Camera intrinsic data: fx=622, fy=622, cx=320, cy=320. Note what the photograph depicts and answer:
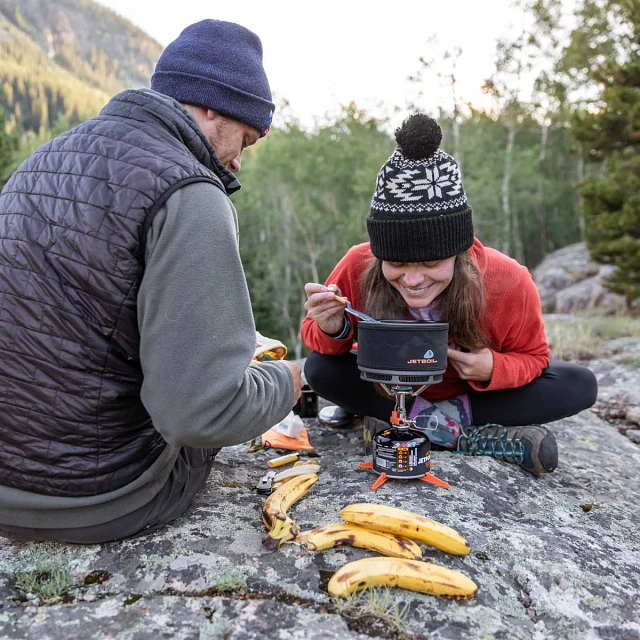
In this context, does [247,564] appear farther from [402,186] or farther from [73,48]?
[73,48]

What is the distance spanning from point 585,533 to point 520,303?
44.1 inches

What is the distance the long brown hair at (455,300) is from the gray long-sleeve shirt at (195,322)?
1.38 metres

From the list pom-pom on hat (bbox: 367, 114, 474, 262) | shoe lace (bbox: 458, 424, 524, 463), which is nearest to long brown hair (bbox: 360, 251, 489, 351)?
pom-pom on hat (bbox: 367, 114, 474, 262)

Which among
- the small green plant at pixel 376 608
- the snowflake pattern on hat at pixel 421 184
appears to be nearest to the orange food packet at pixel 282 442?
the snowflake pattern on hat at pixel 421 184

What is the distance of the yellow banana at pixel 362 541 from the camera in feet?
6.54

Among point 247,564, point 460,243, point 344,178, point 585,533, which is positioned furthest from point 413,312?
point 344,178

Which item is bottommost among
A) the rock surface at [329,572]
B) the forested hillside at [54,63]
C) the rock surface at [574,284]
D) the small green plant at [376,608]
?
the rock surface at [574,284]

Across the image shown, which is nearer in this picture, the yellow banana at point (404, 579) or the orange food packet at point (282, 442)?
the yellow banana at point (404, 579)

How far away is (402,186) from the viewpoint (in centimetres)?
277

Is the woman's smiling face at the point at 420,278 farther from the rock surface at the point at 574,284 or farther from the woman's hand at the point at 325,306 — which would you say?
the rock surface at the point at 574,284

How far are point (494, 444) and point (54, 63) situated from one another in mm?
166687

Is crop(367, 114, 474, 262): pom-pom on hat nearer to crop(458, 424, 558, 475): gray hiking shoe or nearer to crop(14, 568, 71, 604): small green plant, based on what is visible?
crop(458, 424, 558, 475): gray hiking shoe

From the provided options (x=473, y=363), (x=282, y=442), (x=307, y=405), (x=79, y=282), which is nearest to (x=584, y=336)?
(x=307, y=405)

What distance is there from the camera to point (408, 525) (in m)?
2.05
